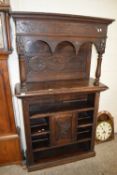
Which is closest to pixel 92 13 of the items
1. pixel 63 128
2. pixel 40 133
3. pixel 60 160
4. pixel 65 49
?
pixel 65 49

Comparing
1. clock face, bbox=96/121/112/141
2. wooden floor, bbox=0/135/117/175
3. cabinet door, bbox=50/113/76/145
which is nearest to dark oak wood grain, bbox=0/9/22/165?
wooden floor, bbox=0/135/117/175

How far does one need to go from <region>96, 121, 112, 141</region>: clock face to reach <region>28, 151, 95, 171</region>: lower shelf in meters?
0.31

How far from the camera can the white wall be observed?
1.61 meters

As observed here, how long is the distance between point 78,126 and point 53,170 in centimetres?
63

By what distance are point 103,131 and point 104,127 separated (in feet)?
0.22

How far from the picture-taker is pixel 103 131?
2283 mm

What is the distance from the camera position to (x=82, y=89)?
165 centimetres

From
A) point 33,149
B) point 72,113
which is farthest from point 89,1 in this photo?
point 33,149

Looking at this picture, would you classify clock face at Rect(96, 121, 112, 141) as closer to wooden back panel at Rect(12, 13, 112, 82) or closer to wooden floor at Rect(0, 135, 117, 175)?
wooden floor at Rect(0, 135, 117, 175)

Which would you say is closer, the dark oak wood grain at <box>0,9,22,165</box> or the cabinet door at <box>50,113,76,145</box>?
the dark oak wood grain at <box>0,9,22,165</box>

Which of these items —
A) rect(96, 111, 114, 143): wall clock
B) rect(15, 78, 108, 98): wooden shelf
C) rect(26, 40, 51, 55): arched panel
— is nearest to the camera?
rect(15, 78, 108, 98): wooden shelf

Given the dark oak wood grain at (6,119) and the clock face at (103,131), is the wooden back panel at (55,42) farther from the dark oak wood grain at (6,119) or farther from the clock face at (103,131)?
the clock face at (103,131)

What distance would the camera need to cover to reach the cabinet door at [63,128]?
1.74 metres

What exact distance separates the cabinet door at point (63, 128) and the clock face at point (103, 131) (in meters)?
0.54
